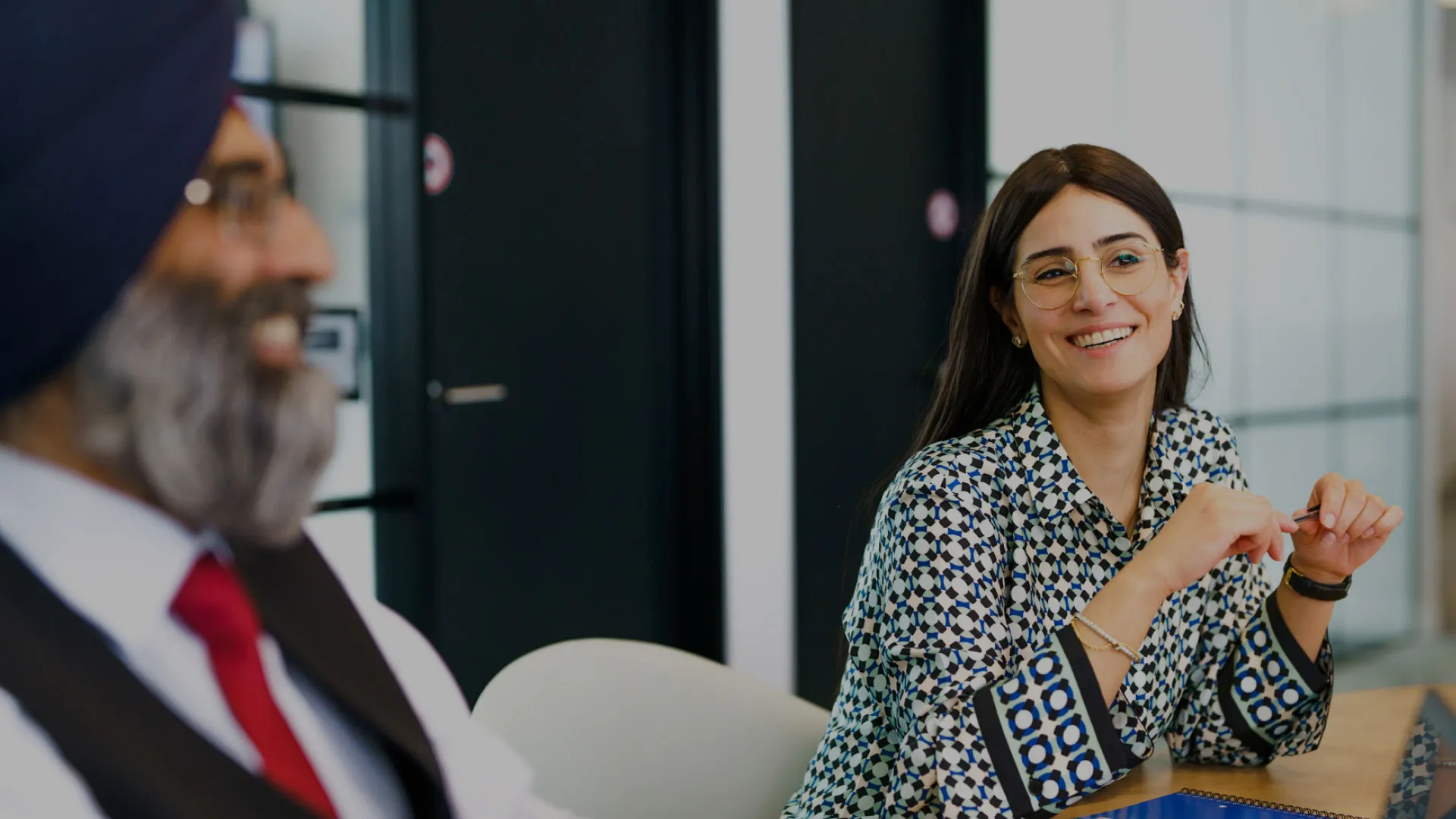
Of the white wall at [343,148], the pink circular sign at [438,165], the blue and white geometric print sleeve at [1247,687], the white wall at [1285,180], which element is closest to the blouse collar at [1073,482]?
the blue and white geometric print sleeve at [1247,687]

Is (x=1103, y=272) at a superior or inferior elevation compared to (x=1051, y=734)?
superior

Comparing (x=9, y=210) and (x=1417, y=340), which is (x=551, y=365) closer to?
(x=1417, y=340)

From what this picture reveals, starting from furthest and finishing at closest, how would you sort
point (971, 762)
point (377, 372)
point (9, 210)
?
1. point (377, 372)
2. point (971, 762)
3. point (9, 210)

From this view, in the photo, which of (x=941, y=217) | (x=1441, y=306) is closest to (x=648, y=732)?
(x=941, y=217)

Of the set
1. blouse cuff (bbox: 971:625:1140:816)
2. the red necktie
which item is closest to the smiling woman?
blouse cuff (bbox: 971:625:1140:816)

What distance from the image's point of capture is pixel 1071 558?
1.49 m

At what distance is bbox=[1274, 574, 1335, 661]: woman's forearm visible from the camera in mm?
1465

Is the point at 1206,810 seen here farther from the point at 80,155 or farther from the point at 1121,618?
the point at 80,155

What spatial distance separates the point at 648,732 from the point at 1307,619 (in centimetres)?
75

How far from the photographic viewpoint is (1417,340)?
3508 mm

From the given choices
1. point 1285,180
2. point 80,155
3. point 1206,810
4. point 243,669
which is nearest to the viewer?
point 80,155

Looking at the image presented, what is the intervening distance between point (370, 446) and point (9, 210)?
2391 millimetres

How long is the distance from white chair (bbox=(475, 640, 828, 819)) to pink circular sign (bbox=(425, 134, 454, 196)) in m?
1.56

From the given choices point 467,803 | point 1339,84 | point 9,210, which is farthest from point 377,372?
point 1339,84
